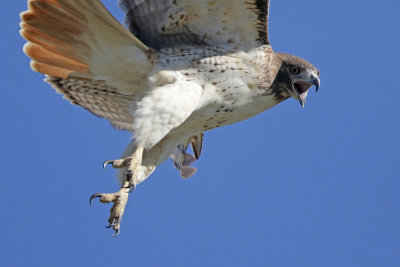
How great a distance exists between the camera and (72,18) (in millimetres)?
7574

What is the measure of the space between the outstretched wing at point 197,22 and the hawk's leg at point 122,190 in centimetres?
124

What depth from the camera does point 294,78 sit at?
8.28m

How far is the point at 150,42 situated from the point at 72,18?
0.88 meters

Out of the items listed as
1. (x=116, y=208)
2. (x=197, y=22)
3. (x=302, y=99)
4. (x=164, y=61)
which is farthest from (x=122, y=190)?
(x=302, y=99)

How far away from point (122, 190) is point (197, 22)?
1902mm

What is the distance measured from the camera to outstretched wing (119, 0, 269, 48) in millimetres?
7699

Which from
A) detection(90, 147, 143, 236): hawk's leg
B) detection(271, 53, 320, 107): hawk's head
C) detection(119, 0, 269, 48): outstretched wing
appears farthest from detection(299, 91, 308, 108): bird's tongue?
detection(90, 147, 143, 236): hawk's leg

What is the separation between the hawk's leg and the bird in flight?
0.03 ft

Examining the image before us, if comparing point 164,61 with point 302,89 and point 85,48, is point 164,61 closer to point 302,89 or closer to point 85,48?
point 85,48

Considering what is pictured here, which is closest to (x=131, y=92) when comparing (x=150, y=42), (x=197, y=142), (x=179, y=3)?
(x=150, y=42)

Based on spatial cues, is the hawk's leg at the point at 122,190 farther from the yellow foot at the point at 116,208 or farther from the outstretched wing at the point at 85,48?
the outstretched wing at the point at 85,48

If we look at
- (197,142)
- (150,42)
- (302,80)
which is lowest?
(197,142)

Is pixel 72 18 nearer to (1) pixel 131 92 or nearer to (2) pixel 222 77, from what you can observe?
(1) pixel 131 92

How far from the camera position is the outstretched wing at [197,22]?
25.3 ft
